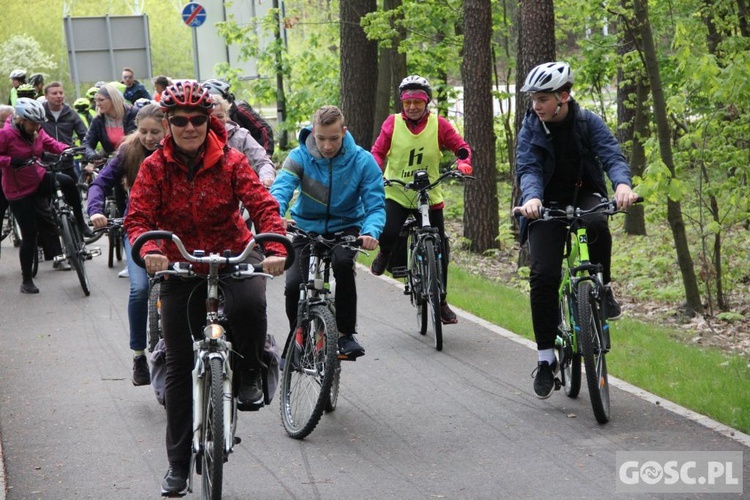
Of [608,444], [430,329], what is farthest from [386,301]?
[608,444]

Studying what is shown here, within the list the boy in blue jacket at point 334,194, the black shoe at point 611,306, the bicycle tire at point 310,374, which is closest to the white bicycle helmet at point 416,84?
the boy in blue jacket at point 334,194

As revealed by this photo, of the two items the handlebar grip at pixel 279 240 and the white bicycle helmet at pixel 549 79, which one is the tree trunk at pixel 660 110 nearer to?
the white bicycle helmet at pixel 549 79

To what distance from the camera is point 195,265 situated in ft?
18.3

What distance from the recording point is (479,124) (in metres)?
16.1

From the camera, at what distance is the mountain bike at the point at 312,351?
6836 mm

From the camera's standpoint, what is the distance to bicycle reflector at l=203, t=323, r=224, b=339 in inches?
207

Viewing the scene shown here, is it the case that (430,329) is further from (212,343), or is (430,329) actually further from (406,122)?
(212,343)

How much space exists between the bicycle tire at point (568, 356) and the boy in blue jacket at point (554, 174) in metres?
0.06

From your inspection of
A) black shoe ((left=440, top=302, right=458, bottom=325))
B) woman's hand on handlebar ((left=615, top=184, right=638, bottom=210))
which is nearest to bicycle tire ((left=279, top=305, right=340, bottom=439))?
woman's hand on handlebar ((left=615, top=184, right=638, bottom=210))

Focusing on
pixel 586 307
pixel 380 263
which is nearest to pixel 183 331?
pixel 586 307

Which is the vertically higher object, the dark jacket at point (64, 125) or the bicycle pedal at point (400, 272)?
the dark jacket at point (64, 125)

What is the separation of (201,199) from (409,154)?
499cm

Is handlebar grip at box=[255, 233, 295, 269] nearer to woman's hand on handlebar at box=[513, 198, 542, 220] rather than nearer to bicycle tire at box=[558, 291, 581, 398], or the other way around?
woman's hand on handlebar at box=[513, 198, 542, 220]

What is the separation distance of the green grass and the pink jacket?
199 inches
